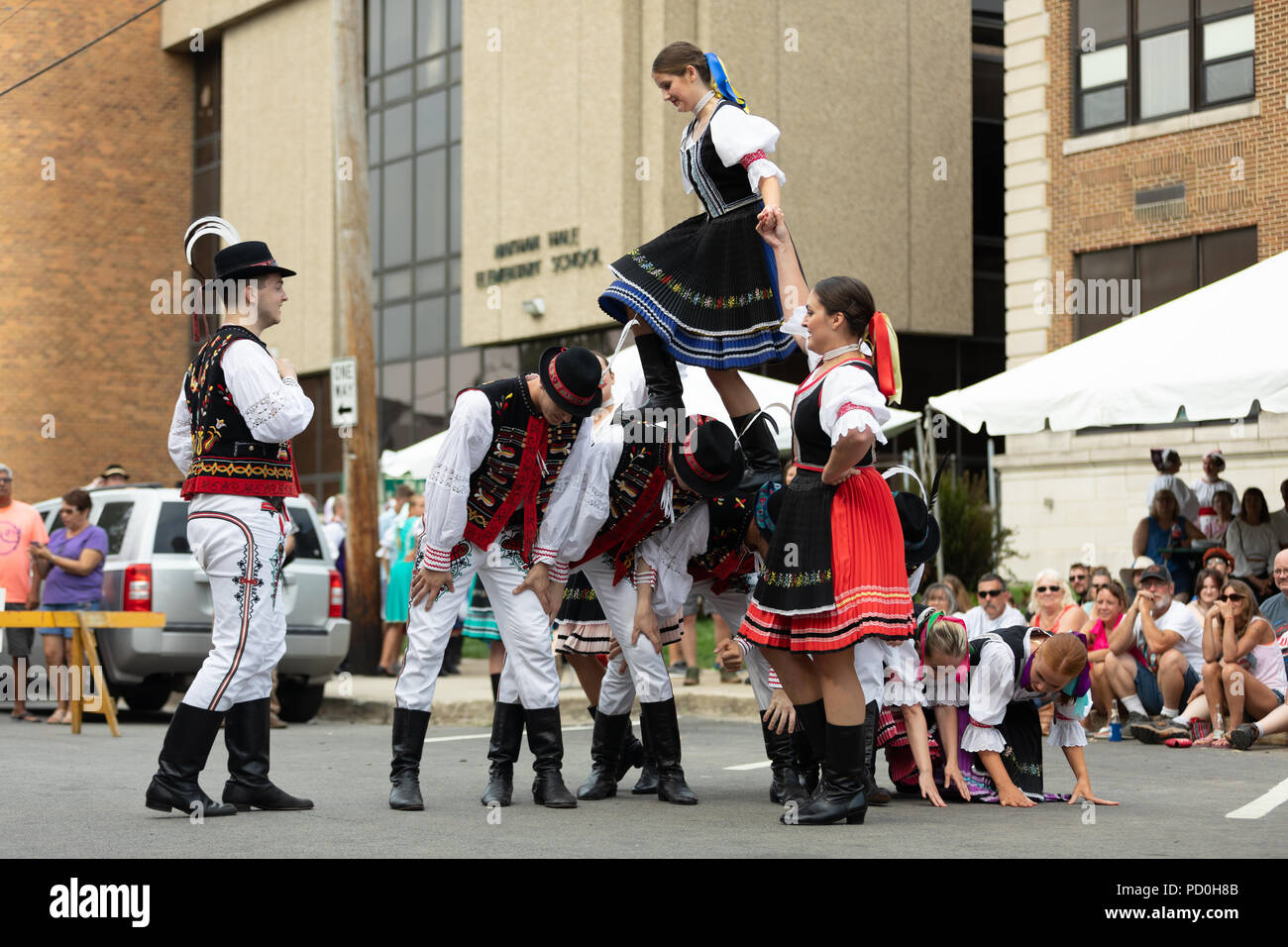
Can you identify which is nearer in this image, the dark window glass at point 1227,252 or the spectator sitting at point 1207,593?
the spectator sitting at point 1207,593

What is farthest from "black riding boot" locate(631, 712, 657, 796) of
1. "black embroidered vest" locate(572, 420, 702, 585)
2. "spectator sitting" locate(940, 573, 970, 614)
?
"spectator sitting" locate(940, 573, 970, 614)

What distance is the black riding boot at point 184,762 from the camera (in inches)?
272

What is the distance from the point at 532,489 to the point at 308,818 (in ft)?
5.53

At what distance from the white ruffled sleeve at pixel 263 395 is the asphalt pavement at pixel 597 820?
1.64m

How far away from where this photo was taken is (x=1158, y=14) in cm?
2227

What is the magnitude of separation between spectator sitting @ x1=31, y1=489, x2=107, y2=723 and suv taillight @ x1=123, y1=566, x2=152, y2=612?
0.42 m

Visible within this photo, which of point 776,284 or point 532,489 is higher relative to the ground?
point 776,284

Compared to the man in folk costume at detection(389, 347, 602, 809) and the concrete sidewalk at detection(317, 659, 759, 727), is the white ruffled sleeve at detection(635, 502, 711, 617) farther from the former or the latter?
the concrete sidewalk at detection(317, 659, 759, 727)

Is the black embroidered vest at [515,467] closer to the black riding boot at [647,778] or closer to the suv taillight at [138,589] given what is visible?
the black riding boot at [647,778]

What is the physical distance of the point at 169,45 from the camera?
37188 mm

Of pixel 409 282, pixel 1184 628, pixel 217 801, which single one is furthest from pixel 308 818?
pixel 409 282

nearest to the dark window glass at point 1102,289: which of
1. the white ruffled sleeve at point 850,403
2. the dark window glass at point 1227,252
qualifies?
the dark window glass at point 1227,252

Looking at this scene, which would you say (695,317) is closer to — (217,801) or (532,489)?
(532,489)

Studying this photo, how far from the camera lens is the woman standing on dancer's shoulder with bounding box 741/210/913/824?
22.2ft
